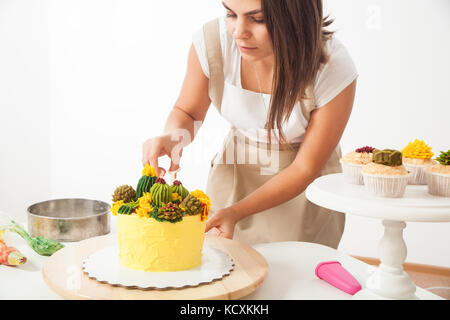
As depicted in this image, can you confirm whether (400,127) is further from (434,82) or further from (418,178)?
(418,178)

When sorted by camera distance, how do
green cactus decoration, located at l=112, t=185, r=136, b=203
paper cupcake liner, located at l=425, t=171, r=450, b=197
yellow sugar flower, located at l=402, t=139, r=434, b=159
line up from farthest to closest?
yellow sugar flower, located at l=402, t=139, r=434, b=159 → green cactus decoration, located at l=112, t=185, r=136, b=203 → paper cupcake liner, located at l=425, t=171, r=450, b=197

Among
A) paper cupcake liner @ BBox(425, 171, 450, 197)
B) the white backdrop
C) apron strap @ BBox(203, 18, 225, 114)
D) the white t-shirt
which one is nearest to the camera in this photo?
paper cupcake liner @ BBox(425, 171, 450, 197)

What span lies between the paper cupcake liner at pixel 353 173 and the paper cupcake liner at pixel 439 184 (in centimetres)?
15

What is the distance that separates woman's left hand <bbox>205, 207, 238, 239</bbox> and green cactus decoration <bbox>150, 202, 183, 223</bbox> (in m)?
0.27

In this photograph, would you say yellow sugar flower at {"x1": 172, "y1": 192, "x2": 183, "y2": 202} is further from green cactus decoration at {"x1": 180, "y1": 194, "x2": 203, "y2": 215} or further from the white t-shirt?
the white t-shirt

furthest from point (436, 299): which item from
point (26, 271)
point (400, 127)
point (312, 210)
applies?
point (400, 127)

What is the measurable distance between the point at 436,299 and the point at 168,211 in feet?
1.81

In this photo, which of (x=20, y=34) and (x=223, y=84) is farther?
(x=20, y=34)

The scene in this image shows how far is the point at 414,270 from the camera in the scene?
9.85 feet

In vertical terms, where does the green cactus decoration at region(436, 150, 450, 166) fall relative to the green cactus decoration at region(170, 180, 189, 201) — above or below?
above

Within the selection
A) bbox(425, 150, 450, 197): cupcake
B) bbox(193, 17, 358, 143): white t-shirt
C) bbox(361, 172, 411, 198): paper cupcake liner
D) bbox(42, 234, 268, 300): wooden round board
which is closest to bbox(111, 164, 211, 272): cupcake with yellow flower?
bbox(42, 234, 268, 300): wooden round board

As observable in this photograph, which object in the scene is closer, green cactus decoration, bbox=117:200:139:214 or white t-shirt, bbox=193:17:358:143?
Answer: green cactus decoration, bbox=117:200:139:214

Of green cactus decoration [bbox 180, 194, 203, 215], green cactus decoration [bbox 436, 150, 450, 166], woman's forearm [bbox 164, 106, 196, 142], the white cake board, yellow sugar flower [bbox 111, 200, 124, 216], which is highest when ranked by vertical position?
woman's forearm [bbox 164, 106, 196, 142]

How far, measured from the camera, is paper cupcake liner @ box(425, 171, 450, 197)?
961 mm
